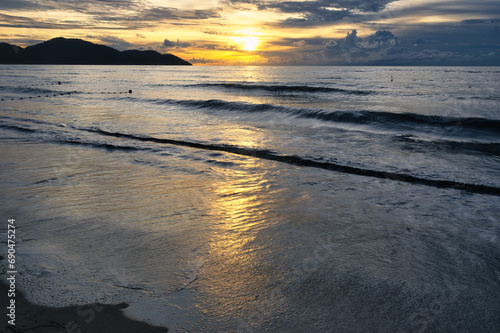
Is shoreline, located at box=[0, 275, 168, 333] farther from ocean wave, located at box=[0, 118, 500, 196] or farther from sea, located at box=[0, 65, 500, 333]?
ocean wave, located at box=[0, 118, 500, 196]

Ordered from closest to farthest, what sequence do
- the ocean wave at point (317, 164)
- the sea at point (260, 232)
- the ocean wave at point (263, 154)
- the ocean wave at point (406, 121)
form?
A: the sea at point (260, 232) < the ocean wave at point (317, 164) < the ocean wave at point (263, 154) < the ocean wave at point (406, 121)

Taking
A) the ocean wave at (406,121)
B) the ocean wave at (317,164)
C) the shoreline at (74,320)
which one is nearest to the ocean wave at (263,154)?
the ocean wave at (317,164)

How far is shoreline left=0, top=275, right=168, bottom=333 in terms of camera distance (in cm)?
272

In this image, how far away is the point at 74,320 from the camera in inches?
111

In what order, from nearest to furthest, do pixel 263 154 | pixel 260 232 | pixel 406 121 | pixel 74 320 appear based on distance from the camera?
pixel 74 320
pixel 260 232
pixel 263 154
pixel 406 121

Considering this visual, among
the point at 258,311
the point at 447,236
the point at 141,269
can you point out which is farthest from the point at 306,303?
the point at 447,236

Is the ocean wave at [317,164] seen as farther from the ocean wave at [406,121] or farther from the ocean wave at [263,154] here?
the ocean wave at [406,121]

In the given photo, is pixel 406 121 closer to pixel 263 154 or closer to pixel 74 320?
pixel 263 154

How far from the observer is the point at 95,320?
2826 mm

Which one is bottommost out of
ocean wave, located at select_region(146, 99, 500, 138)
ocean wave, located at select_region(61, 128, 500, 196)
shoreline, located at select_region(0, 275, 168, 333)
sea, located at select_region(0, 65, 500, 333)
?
shoreline, located at select_region(0, 275, 168, 333)

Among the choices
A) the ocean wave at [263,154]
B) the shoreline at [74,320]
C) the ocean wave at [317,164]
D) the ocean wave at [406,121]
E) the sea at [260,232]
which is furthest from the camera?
the ocean wave at [406,121]

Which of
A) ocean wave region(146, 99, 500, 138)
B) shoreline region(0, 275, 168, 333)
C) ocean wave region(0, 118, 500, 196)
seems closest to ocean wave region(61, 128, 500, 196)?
ocean wave region(0, 118, 500, 196)

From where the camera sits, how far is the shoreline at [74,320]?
2725 millimetres

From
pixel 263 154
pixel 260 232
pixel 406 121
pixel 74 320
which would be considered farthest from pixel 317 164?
pixel 406 121
